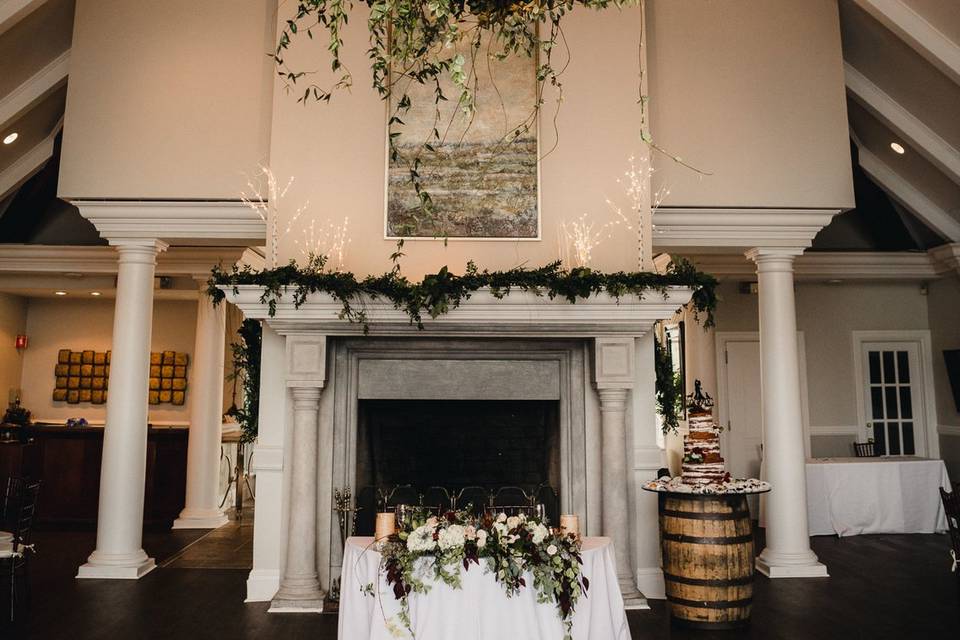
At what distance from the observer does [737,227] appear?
6227mm

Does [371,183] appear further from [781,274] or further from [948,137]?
[948,137]

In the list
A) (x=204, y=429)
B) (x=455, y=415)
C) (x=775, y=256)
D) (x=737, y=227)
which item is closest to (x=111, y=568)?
(x=204, y=429)

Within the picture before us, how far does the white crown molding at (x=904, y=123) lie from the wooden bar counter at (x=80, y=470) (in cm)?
837

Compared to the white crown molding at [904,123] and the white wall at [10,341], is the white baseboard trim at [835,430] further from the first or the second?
the white wall at [10,341]

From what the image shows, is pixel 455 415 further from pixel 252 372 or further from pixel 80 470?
pixel 80 470

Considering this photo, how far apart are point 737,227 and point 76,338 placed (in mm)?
9013

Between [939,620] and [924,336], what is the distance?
573 cm

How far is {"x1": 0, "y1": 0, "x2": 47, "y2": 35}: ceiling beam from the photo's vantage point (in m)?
5.25

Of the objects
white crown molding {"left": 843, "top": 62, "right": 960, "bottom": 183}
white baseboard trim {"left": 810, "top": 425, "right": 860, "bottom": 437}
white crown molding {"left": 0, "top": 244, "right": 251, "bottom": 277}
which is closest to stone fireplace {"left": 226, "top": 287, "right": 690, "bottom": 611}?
white crown molding {"left": 0, "top": 244, "right": 251, "bottom": 277}

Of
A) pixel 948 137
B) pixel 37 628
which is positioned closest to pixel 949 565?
pixel 948 137

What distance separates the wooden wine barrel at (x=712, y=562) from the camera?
4.49m

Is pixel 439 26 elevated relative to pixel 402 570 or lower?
elevated

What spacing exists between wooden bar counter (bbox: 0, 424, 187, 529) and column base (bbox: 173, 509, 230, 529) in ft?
0.95

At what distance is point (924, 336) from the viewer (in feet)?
30.8
